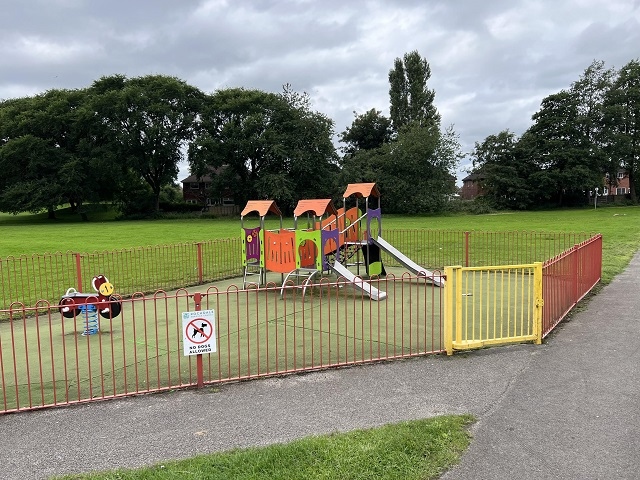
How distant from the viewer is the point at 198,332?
545 cm

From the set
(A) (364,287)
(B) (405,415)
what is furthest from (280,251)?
(B) (405,415)

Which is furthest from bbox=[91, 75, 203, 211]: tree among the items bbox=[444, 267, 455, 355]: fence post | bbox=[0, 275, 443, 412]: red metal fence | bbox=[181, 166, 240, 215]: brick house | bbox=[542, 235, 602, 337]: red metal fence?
A: bbox=[444, 267, 455, 355]: fence post

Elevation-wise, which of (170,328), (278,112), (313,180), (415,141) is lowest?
(170,328)

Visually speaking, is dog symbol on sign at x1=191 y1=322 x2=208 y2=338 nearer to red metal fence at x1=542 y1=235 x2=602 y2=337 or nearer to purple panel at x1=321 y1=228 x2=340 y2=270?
red metal fence at x1=542 y1=235 x2=602 y2=337

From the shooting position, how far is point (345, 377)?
18.8ft

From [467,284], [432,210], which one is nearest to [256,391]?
[467,284]

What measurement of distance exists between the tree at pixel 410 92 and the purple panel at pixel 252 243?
5306cm

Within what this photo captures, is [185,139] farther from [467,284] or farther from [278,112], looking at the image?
[467,284]

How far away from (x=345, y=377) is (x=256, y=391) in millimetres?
1035

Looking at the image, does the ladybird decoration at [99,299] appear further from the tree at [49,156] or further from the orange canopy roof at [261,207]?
the tree at [49,156]

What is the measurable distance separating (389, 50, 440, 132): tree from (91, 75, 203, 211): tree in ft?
79.1

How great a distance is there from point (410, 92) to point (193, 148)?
1105 inches

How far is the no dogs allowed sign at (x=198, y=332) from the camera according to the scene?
17.6ft

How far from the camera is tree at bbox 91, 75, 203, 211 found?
5175 centimetres
